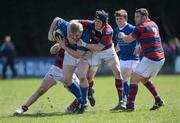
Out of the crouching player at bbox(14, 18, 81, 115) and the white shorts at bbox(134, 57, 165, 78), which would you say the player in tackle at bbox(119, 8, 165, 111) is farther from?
the crouching player at bbox(14, 18, 81, 115)

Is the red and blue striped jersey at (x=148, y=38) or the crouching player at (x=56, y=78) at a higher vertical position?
the red and blue striped jersey at (x=148, y=38)

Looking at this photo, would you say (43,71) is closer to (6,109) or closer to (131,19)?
(131,19)

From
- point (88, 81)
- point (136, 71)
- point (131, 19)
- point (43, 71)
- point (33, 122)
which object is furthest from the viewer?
point (131, 19)

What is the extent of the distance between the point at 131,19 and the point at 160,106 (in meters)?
25.3

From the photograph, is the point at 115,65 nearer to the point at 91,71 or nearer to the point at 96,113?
the point at 91,71

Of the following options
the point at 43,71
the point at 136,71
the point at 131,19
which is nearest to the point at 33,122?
the point at 136,71

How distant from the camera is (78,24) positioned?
11.8m

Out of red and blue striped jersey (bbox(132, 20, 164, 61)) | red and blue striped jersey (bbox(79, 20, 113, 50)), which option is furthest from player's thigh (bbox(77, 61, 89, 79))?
red and blue striped jersey (bbox(132, 20, 164, 61))

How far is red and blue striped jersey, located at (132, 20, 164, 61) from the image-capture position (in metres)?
12.5

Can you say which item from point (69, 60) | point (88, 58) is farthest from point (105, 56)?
point (69, 60)

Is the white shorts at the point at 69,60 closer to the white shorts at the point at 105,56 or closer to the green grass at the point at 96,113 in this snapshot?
the white shorts at the point at 105,56

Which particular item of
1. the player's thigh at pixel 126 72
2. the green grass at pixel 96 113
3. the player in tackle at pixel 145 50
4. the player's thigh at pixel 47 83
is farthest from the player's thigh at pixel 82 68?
the player's thigh at pixel 126 72

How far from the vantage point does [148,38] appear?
12.5m

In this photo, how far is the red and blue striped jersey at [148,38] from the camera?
12.5 m
